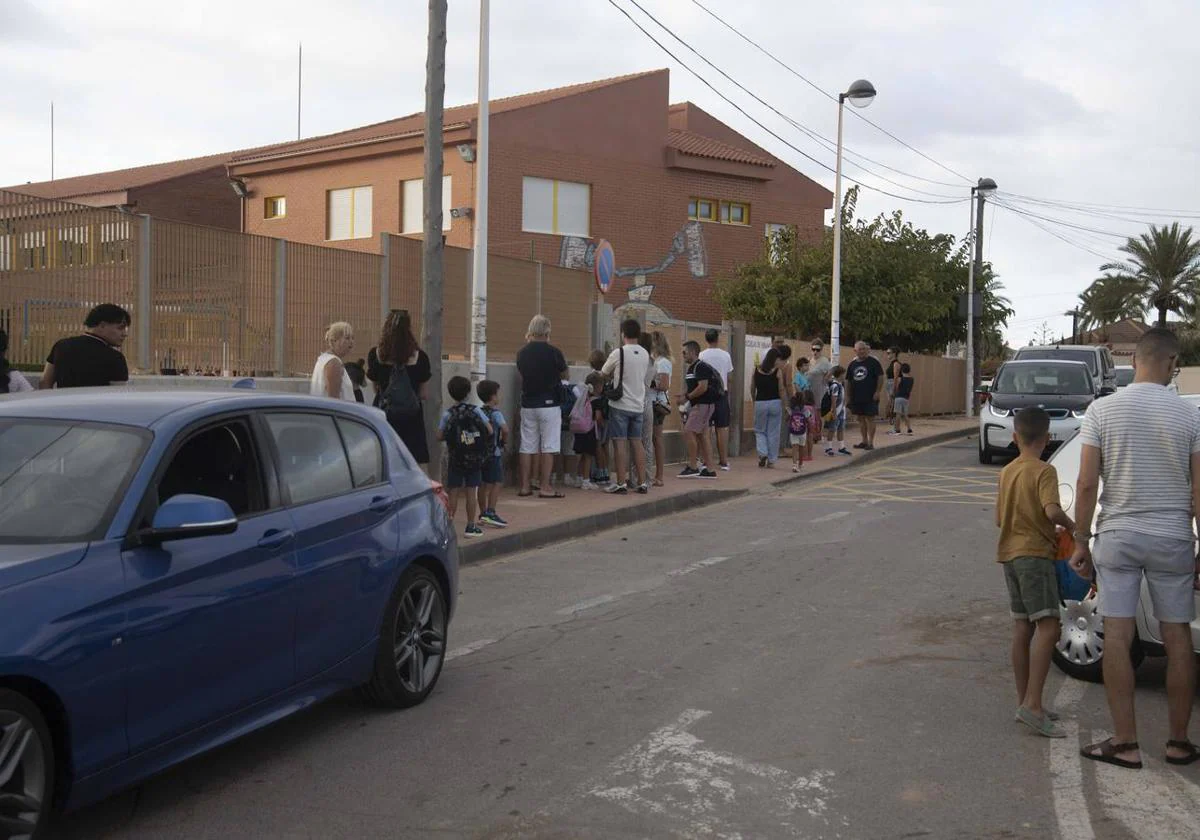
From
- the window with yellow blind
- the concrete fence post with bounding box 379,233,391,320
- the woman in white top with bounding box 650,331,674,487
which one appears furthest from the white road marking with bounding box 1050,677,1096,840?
the window with yellow blind

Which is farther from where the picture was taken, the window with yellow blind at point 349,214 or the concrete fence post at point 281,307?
the window with yellow blind at point 349,214

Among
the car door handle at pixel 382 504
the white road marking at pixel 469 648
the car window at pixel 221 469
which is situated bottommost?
the white road marking at pixel 469 648

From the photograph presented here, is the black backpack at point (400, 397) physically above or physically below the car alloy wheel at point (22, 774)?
above

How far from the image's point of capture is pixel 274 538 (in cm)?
500

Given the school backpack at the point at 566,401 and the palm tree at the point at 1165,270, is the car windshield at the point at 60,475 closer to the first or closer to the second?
the school backpack at the point at 566,401

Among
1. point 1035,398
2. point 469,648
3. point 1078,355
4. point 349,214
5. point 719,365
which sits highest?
point 349,214

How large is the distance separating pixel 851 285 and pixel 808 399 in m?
16.5

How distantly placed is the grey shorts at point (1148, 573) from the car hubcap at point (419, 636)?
307 centimetres

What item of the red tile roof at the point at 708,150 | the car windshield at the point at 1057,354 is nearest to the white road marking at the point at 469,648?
the car windshield at the point at 1057,354

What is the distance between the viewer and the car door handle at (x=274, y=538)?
194 inches

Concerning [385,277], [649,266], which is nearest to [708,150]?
[649,266]

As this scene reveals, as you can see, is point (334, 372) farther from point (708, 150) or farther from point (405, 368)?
point (708, 150)

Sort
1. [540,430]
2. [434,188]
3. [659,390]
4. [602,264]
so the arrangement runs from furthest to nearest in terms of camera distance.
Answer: [602,264], [659,390], [540,430], [434,188]

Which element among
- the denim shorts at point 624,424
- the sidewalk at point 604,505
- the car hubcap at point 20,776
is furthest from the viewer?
the denim shorts at point 624,424
